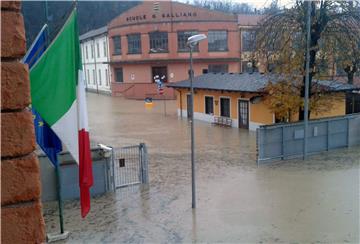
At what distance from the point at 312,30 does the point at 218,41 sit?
30.4 metres

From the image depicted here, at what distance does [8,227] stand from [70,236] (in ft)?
30.1

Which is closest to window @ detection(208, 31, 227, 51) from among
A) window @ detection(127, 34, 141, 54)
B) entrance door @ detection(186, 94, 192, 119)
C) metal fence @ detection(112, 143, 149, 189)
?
window @ detection(127, 34, 141, 54)

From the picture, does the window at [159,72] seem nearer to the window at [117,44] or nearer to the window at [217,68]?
the window at [217,68]

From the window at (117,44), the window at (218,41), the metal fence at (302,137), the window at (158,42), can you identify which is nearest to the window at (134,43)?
the window at (158,42)

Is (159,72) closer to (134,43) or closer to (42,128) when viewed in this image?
(134,43)

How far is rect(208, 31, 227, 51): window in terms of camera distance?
159ft

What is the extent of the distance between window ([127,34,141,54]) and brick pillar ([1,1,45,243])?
4824cm

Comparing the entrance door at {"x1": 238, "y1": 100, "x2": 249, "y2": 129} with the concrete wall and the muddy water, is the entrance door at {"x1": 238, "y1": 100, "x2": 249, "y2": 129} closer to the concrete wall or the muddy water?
the muddy water

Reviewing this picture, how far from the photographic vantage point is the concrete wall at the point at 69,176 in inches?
499

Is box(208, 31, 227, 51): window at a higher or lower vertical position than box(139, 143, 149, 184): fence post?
higher

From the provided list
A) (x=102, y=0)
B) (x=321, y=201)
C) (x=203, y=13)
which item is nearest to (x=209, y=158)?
(x=321, y=201)

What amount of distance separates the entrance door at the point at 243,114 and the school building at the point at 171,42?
21100 millimetres

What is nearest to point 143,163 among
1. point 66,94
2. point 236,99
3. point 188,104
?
point 66,94

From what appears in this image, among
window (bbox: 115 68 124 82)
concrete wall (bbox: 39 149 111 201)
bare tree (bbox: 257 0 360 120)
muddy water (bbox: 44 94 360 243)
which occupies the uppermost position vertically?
bare tree (bbox: 257 0 360 120)
